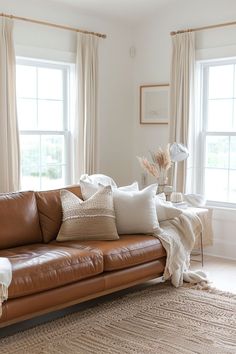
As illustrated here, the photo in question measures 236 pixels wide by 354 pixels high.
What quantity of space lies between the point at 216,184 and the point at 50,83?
2.11m

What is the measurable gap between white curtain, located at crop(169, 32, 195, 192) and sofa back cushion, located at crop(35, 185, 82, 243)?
177cm

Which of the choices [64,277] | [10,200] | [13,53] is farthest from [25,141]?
[64,277]

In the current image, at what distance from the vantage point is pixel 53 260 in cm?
350

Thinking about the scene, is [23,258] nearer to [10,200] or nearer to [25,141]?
[10,200]

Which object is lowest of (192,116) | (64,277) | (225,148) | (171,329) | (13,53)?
(171,329)

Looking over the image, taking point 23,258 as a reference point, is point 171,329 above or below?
Answer: below

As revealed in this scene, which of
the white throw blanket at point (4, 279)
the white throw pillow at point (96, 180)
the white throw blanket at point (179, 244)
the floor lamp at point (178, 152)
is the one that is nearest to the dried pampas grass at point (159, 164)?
the floor lamp at point (178, 152)

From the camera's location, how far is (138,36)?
20.4 ft

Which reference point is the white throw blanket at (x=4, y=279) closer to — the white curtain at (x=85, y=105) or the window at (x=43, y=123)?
the window at (x=43, y=123)

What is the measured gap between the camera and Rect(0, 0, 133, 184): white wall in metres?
5.29

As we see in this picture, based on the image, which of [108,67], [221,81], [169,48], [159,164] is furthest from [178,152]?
[108,67]

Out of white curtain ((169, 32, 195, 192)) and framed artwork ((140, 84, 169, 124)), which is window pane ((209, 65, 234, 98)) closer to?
white curtain ((169, 32, 195, 192))

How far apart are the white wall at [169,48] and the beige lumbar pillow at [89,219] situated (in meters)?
1.78

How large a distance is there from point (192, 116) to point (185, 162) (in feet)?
1.67
